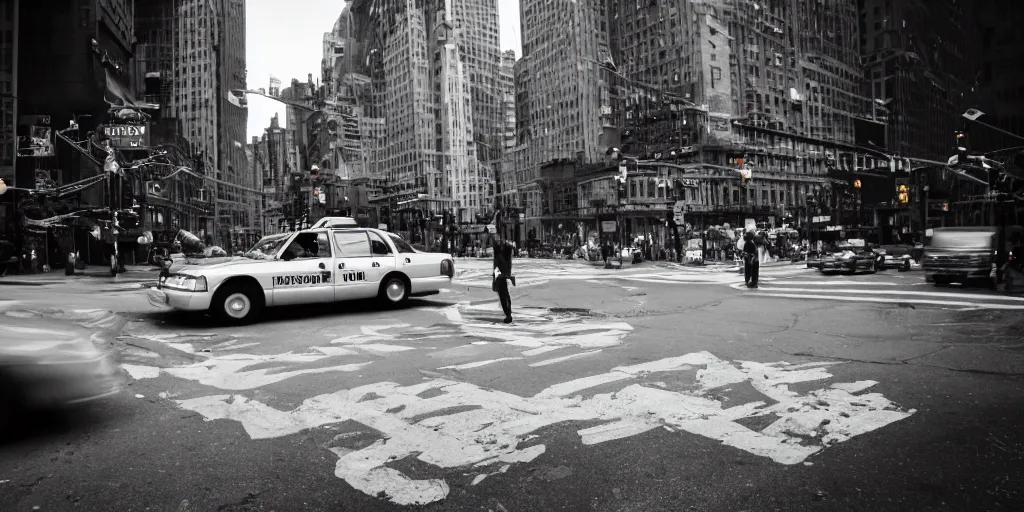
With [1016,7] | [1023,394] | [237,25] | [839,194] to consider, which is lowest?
[1023,394]

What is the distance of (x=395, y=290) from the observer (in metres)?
11.6

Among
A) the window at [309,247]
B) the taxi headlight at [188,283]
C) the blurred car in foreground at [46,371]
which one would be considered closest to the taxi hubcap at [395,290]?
the window at [309,247]

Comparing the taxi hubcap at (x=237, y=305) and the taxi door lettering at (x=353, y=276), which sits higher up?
the taxi door lettering at (x=353, y=276)

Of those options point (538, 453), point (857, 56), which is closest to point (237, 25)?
point (857, 56)

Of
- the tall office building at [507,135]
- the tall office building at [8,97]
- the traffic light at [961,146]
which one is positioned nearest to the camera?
the traffic light at [961,146]

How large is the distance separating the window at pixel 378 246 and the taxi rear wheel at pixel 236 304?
235 centimetres

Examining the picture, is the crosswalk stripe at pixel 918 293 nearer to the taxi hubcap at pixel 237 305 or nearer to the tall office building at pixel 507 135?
the taxi hubcap at pixel 237 305

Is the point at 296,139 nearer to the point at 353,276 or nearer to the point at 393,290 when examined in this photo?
the point at 393,290

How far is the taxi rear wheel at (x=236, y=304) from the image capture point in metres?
9.62

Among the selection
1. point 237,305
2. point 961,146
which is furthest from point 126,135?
point 961,146

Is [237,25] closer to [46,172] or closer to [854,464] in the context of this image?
[46,172]

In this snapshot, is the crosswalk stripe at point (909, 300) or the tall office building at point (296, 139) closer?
the crosswalk stripe at point (909, 300)

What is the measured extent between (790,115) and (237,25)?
47.6m

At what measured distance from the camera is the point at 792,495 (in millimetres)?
2998
